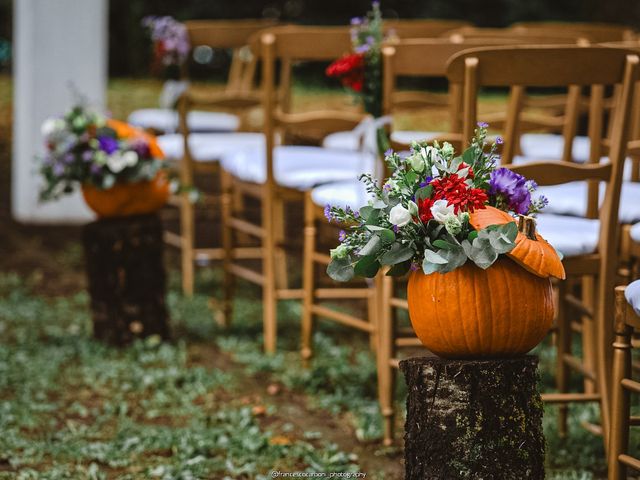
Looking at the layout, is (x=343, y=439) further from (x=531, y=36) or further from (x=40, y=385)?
(x=531, y=36)

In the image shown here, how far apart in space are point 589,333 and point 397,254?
60.4 inches

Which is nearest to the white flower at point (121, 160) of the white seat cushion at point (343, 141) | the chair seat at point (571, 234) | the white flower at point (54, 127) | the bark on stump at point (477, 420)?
the white flower at point (54, 127)

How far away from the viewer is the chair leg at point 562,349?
135 inches

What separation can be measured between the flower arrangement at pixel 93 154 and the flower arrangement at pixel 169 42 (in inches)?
27.5

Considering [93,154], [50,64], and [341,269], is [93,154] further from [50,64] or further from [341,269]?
[50,64]

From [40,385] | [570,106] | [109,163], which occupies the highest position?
[570,106]

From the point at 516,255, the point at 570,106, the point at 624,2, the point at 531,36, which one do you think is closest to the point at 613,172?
the point at 516,255

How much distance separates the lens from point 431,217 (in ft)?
7.64

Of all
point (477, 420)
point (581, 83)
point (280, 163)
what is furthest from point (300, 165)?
point (477, 420)

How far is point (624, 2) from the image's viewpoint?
26.8ft

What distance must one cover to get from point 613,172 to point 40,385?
7.58 feet

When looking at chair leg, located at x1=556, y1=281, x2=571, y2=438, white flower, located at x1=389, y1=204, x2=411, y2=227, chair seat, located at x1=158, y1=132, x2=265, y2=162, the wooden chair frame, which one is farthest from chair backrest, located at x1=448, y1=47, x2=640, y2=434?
chair seat, located at x1=158, y1=132, x2=265, y2=162

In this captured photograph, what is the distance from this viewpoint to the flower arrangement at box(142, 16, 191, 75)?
5.20m

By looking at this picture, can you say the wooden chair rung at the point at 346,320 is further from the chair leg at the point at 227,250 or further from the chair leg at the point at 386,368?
the chair leg at the point at 227,250
